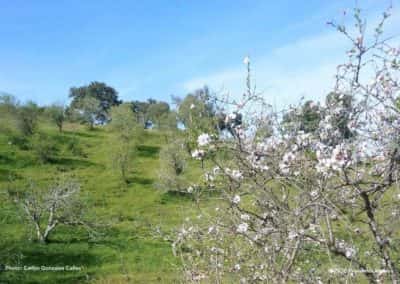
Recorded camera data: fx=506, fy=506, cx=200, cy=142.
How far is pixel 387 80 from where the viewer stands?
378cm

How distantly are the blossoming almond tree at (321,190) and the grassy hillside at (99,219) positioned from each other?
3.60 ft

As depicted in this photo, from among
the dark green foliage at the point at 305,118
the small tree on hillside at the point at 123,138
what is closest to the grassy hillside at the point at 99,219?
the small tree on hillside at the point at 123,138

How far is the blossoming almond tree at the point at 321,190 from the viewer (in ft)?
9.38

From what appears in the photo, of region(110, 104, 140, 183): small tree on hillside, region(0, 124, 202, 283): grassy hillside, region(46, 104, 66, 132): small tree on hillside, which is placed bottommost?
region(0, 124, 202, 283): grassy hillside

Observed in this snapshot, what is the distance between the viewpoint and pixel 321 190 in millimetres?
2676

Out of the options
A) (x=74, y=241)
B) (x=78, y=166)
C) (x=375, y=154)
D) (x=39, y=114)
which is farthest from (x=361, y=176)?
(x=39, y=114)

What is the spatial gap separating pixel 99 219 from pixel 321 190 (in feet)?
71.8

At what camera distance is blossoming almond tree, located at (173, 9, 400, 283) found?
2.86 meters

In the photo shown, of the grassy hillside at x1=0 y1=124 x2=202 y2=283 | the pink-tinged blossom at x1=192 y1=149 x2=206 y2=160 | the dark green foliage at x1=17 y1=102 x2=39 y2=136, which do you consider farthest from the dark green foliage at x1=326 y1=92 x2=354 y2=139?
the dark green foliage at x1=17 y1=102 x2=39 y2=136

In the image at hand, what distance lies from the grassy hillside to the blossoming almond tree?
1.10 metres

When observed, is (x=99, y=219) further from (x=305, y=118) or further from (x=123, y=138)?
(x=305, y=118)

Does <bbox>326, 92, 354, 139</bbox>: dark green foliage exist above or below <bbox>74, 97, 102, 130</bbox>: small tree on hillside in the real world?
below

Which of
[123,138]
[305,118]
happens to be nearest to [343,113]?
[305,118]

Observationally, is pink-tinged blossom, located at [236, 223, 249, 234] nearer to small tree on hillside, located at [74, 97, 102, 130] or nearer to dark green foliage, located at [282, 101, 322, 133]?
dark green foliage, located at [282, 101, 322, 133]
